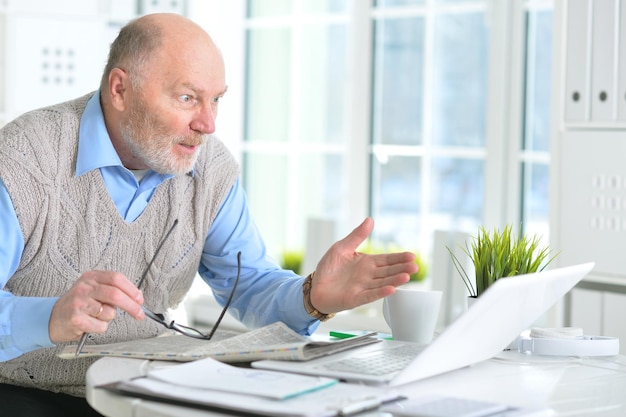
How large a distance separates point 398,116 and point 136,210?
2.30 meters

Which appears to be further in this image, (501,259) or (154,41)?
(154,41)

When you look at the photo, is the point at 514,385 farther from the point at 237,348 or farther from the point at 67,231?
the point at 67,231

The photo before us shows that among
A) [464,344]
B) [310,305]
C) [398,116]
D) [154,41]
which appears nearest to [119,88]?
[154,41]

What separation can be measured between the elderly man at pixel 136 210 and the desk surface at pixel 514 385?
0.32m

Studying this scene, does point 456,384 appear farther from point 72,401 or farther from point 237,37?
point 237,37

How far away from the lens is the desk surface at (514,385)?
1300 mm

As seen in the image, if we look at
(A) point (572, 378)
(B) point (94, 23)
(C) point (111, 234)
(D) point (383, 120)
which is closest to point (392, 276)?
(A) point (572, 378)

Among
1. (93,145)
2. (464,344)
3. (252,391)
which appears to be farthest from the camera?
(93,145)

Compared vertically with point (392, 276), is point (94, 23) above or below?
above

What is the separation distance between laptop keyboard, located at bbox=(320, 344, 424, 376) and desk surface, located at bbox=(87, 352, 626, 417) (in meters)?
0.05

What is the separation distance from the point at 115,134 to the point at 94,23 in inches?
88.6

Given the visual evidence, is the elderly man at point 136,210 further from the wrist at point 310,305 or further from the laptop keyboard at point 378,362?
the laptop keyboard at point 378,362

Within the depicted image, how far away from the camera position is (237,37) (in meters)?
4.84

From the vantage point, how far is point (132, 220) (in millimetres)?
2035
